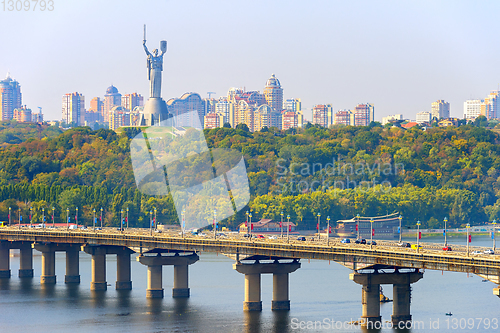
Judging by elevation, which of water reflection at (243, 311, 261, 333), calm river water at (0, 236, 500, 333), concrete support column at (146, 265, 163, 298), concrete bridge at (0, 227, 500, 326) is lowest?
calm river water at (0, 236, 500, 333)

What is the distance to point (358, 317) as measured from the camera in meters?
74.2

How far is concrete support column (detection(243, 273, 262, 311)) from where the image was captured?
77.6 metres

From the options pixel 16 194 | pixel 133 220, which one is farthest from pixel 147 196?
pixel 16 194

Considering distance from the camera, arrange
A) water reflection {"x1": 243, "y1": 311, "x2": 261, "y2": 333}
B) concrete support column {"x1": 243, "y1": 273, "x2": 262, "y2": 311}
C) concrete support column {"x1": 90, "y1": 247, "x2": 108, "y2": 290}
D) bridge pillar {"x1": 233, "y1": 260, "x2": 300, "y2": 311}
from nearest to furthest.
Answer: water reflection {"x1": 243, "y1": 311, "x2": 261, "y2": 333}
concrete support column {"x1": 243, "y1": 273, "x2": 262, "y2": 311}
bridge pillar {"x1": 233, "y1": 260, "x2": 300, "y2": 311}
concrete support column {"x1": 90, "y1": 247, "x2": 108, "y2": 290}

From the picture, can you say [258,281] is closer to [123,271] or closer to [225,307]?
[225,307]

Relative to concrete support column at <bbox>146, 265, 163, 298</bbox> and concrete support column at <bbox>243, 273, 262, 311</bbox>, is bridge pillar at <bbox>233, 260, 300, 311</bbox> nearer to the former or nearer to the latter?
concrete support column at <bbox>243, 273, 262, 311</bbox>

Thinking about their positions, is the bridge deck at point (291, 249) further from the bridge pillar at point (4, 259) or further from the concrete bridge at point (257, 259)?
the bridge pillar at point (4, 259)

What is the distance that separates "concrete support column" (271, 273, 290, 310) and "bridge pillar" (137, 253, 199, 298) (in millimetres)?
10475

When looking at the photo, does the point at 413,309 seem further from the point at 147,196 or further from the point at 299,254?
the point at 147,196

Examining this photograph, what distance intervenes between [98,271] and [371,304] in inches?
1287

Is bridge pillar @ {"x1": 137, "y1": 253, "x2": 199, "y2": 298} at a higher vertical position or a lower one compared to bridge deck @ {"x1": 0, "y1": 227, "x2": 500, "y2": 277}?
lower

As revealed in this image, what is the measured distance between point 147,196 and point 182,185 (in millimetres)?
5924

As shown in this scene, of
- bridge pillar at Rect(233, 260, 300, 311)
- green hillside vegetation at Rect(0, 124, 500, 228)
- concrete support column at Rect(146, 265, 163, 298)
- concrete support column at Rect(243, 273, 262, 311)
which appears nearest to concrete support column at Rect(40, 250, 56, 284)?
concrete support column at Rect(146, 265, 163, 298)

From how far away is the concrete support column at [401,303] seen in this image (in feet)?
226
